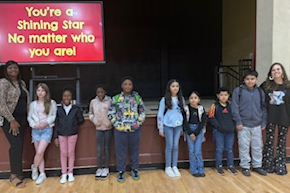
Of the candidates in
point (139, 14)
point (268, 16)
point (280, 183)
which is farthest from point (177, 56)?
point (280, 183)

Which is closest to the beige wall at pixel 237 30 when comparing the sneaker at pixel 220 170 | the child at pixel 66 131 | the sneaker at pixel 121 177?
A: the sneaker at pixel 220 170

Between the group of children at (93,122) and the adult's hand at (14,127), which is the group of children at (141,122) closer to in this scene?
the group of children at (93,122)

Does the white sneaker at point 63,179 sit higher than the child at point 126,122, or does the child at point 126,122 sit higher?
the child at point 126,122

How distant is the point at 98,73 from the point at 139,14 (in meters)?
2.17

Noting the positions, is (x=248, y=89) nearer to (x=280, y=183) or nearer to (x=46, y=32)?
(x=280, y=183)

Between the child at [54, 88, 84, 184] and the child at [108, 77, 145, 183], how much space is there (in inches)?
18.7

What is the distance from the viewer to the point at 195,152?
3.71 m

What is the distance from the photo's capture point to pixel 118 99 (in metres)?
3.56

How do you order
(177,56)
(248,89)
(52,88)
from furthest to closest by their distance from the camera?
(177,56) < (52,88) < (248,89)

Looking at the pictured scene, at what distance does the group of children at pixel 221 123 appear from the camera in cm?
360

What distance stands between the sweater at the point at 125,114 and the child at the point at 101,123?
136mm

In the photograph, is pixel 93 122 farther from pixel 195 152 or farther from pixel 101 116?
pixel 195 152

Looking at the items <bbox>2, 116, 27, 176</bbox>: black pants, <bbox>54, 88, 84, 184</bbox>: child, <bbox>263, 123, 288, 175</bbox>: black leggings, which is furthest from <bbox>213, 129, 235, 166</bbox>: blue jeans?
<bbox>2, 116, 27, 176</bbox>: black pants

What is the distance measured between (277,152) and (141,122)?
1811 mm
